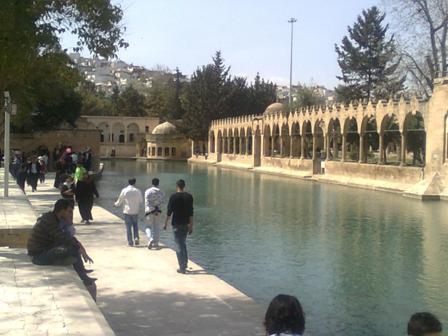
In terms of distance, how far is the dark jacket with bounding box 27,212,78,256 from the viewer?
6.80m

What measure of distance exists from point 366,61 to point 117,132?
41.0m

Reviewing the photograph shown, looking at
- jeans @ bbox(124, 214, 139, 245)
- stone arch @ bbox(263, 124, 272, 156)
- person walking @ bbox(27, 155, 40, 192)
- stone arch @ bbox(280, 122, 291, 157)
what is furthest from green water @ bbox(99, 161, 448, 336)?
stone arch @ bbox(263, 124, 272, 156)

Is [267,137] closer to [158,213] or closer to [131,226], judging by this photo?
[131,226]

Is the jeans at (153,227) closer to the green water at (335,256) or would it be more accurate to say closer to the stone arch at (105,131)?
the green water at (335,256)

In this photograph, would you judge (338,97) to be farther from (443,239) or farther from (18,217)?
(18,217)

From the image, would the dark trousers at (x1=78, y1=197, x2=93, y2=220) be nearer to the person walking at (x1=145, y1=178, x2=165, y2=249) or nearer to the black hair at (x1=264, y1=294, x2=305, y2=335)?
the person walking at (x1=145, y1=178, x2=165, y2=249)

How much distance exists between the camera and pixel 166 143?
3142 inches

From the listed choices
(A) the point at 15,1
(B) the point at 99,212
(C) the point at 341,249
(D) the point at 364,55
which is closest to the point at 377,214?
(C) the point at 341,249

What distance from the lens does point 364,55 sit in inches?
2359

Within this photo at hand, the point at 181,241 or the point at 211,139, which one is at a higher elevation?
the point at 211,139

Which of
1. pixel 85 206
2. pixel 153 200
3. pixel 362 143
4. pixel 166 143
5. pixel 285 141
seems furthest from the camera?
pixel 166 143

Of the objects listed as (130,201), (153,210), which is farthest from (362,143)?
(153,210)

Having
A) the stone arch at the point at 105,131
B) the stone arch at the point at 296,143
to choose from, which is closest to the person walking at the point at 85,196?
the stone arch at the point at 296,143

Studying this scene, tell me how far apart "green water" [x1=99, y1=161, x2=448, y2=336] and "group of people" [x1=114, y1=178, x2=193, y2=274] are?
3.46ft
